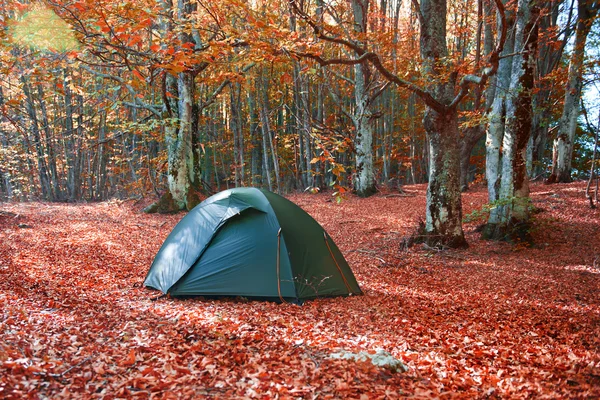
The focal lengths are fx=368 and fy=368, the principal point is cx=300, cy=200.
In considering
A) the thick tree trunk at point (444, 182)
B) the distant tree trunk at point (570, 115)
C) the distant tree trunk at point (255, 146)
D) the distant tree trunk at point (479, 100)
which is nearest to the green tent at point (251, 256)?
the thick tree trunk at point (444, 182)

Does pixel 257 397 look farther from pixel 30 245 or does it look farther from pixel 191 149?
pixel 191 149

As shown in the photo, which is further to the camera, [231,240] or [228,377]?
[231,240]

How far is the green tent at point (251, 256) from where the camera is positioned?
18.2 ft

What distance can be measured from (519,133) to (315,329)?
6.71 meters

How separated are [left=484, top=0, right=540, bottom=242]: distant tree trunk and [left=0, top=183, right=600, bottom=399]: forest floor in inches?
25.3

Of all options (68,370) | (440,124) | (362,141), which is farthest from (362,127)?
(68,370)

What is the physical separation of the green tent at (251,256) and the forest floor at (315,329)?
0.23 metres

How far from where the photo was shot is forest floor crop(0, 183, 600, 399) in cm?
323

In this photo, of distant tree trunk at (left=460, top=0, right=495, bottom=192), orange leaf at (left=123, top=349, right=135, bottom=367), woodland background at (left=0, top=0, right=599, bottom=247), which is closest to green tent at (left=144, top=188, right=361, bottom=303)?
woodland background at (left=0, top=0, right=599, bottom=247)

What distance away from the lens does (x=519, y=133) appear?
8.23 meters

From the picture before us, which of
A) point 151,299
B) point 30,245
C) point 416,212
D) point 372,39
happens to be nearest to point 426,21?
point 372,39

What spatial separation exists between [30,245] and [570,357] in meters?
9.32

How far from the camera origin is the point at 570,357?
13.0 feet

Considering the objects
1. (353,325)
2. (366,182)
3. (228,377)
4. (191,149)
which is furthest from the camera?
(366,182)
